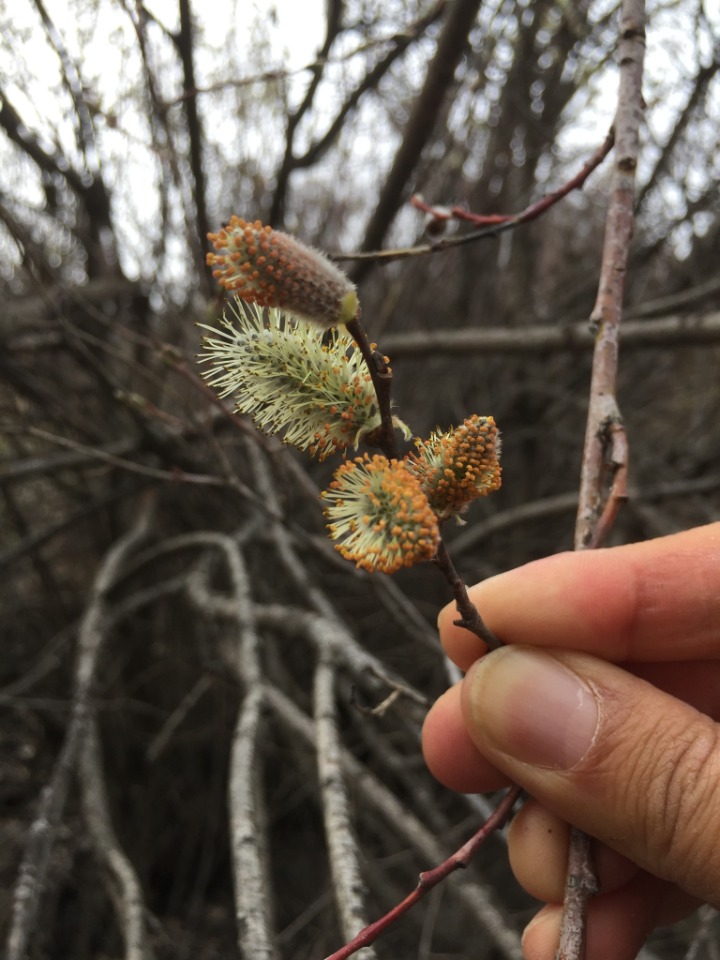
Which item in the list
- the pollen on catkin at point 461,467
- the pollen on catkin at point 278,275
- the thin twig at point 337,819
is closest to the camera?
the pollen on catkin at point 278,275

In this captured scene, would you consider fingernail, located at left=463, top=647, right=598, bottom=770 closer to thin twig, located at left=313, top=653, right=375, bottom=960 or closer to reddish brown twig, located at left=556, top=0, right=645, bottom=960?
reddish brown twig, located at left=556, top=0, right=645, bottom=960

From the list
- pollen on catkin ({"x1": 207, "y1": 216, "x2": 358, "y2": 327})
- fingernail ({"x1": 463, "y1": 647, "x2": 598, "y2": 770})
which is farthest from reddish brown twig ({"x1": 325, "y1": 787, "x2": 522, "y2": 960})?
pollen on catkin ({"x1": 207, "y1": 216, "x2": 358, "y2": 327})

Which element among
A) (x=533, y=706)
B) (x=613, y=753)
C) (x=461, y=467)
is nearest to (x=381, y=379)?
(x=461, y=467)

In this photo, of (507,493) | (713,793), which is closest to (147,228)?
(507,493)

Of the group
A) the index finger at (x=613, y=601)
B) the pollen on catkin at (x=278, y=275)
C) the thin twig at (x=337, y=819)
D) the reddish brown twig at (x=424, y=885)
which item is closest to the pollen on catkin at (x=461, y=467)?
the pollen on catkin at (x=278, y=275)

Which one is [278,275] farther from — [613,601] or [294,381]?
[613,601]

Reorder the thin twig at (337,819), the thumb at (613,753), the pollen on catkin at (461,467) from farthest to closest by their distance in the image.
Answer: the thin twig at (337,819), the thumb at (613,753), the pollen on catkin at (461,467)

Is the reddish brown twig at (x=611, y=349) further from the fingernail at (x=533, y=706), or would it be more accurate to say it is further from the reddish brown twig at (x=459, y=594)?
the reddish brown twig at (x=459, y=594)
